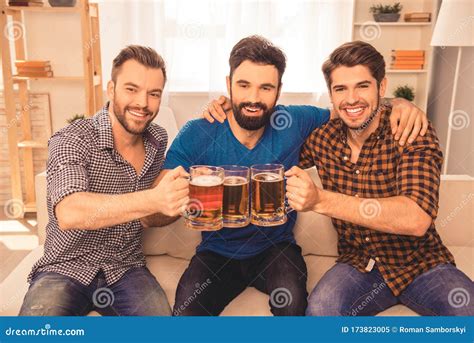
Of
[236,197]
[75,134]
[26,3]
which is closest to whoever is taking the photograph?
[236,197]

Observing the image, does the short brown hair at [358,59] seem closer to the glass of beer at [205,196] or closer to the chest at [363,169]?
the chest at [363,169]

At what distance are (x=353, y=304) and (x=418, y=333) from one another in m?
0.35

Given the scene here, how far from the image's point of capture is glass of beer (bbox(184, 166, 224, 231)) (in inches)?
48.8

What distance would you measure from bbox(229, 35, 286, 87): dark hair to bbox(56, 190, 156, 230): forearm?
2.08ft

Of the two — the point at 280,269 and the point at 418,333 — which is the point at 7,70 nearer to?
the point at 280,269

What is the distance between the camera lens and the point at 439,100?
4.40 meters

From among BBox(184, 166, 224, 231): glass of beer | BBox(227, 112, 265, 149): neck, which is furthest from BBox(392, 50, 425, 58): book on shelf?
BBox(184, 166, 224, 231): glass of beer

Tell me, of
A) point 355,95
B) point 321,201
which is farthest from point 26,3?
point 321,201

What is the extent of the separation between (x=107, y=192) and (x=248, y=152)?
1.56ft

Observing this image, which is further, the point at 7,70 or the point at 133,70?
the point at 7,70

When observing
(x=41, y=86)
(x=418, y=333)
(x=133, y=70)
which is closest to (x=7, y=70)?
(x=41, y=86)

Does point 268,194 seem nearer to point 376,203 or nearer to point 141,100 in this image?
point 376,203

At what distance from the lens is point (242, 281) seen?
1670 mm

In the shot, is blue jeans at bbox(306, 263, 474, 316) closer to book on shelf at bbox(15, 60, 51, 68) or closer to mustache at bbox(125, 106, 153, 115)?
mustache at bbox(125, 106, 153, 115)
